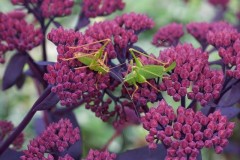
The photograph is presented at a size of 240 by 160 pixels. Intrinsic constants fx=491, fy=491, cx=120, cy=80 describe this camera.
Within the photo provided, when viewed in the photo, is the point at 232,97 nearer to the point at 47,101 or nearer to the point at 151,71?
the point at 151,71

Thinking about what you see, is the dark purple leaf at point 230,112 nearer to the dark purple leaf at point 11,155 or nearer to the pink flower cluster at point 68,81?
the pink flower cluster at point 68,81

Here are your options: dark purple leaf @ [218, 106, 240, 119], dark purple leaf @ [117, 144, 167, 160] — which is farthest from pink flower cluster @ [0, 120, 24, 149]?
dark purple leaf @ [218, 106, 240, 119]

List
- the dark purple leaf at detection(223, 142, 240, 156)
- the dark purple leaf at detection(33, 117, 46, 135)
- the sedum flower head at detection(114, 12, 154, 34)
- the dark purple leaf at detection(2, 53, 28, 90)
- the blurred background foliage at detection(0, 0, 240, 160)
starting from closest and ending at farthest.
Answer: the sedum flower head at detection(114, 12, 154, 34) → the dark purple leaf at detection(2, 53, 28, 90) → the dark purple leaf at detection(33, 117, 46, 135) → the dark purple leaf at detection(223, 142, 240, 156) → the blurred background foliage at detection(0, 0, 240, 160)

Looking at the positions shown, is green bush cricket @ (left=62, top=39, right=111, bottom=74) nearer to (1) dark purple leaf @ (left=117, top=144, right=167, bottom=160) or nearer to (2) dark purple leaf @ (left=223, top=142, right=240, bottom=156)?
(1) dark purple leaf @ (left=117, top=144, right=167, bottom=160)

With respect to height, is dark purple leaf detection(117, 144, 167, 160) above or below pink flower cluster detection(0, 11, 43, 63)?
below

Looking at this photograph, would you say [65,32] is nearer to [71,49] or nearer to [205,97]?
[71,49]
